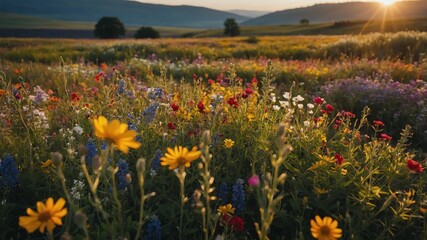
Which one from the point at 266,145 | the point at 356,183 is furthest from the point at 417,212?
the point at 266,145

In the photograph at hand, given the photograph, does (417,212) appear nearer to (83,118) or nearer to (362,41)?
(83,118)

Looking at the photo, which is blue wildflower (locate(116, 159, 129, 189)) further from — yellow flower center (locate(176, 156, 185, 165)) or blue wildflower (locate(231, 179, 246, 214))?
yellow flower center (locate(176, 156, 185, 165))

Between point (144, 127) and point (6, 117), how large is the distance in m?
1.86

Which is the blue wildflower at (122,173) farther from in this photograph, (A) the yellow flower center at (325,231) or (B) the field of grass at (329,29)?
(B) the field of grass at (329,29)

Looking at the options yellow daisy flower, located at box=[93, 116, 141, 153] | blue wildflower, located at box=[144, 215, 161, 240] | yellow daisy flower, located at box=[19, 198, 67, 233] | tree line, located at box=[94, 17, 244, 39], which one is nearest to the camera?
yellow daisy flower, located at box=[19, 198, 67, 233]

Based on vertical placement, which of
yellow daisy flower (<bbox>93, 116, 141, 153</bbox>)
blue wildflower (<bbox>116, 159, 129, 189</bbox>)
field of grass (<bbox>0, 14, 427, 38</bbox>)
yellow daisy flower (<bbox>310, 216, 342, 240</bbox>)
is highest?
field of grass (<bbox>0, 14, 427, 38</bbox>)

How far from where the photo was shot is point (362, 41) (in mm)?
13453

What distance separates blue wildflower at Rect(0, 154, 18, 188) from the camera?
240 centimetres

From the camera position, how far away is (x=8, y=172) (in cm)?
242

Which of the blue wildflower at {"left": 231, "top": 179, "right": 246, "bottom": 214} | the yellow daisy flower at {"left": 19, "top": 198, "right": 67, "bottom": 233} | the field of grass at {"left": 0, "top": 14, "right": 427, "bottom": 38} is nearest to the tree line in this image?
the field of grass at {"left": 0, "top": 14, "right": 427, "bottom": 38}

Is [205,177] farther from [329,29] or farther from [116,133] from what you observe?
[329,29]

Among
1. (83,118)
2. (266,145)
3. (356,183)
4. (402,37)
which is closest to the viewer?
(356,183)

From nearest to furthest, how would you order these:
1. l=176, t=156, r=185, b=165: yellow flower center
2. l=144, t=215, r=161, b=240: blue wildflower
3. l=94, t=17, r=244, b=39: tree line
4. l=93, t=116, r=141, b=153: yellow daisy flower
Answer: l=93, t=116, r=141, b=153: yellow daisy flower < l=176, t=156, r=185, b=165: yellow flower center < l=144, t=215, r=161, b=240: blue wildflower < l=94, t=17, r=244, b=39: tree line

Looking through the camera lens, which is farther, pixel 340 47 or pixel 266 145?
pixel 340 47
